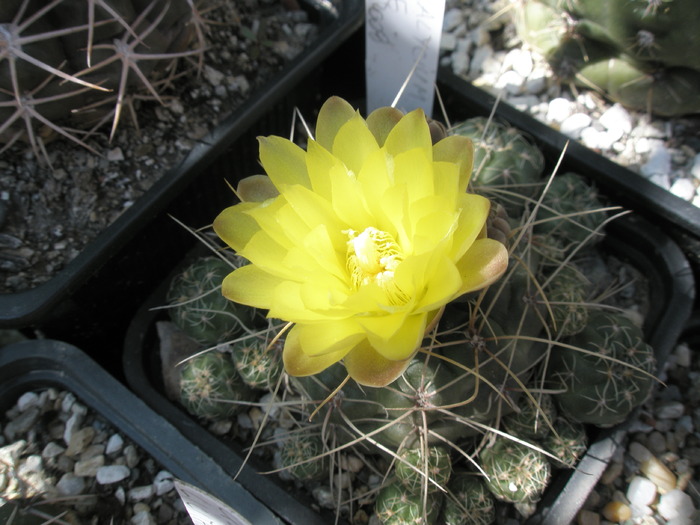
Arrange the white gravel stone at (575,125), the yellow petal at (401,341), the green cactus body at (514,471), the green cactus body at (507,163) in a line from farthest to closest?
the white gravel stone at (575,125), the green cactus body at (507,163), the green cactus body at (514,471), the yellow petal at (401,341)

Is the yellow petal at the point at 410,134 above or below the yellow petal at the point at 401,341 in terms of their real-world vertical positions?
above

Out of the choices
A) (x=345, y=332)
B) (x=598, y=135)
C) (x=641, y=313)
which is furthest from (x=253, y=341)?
(x=598, y=135)

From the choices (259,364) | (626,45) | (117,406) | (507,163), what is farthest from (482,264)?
(626,45)

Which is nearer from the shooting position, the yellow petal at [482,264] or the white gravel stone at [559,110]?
the yellow petal at [482,264]

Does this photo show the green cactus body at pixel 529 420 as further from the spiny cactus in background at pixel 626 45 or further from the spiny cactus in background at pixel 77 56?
the spiny cactus in background at pixel 77 56

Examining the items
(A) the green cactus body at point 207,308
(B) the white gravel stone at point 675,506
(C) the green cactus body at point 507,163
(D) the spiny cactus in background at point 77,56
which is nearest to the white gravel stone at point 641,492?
(B) the white gravel stone at point 675,506

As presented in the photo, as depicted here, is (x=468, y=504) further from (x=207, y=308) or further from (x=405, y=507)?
(x=207, y=308)
